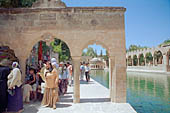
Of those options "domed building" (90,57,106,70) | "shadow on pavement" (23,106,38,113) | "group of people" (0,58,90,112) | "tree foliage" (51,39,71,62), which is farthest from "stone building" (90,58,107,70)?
"shadow on pavement" (23,106,38,113)

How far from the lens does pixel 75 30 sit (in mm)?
5980

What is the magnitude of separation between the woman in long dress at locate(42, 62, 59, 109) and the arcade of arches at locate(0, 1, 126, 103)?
3.22 ft

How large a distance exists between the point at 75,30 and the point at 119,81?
2.87m

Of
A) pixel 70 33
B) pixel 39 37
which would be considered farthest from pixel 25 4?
pixel 70 33

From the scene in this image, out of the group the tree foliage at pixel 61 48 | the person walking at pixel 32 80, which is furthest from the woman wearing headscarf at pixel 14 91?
the tree foliage at pixel 61 48

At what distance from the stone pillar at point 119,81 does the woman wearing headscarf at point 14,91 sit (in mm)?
3689

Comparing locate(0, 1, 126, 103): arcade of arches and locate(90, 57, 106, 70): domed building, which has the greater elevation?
locate(0, 1, 126, 103): arcade of arches

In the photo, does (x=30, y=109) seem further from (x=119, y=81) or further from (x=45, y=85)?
(x=119, y=81)

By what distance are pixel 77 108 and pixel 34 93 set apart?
2305 millimetres

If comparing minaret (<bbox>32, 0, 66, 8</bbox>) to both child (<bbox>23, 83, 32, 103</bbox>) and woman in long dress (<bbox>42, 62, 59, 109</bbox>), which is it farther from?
child (<bbox>23, 83, 32, 103</bbox>)

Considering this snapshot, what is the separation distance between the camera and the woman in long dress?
523 centimetres

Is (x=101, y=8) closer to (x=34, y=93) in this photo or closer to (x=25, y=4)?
(x=34, y=93)

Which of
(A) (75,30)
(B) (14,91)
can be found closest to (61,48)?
(A) (75,30)

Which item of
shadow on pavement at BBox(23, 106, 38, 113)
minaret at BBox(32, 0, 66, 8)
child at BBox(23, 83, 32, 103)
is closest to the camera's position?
shadow on pavement at BBox(23, 106, 38, 113)
